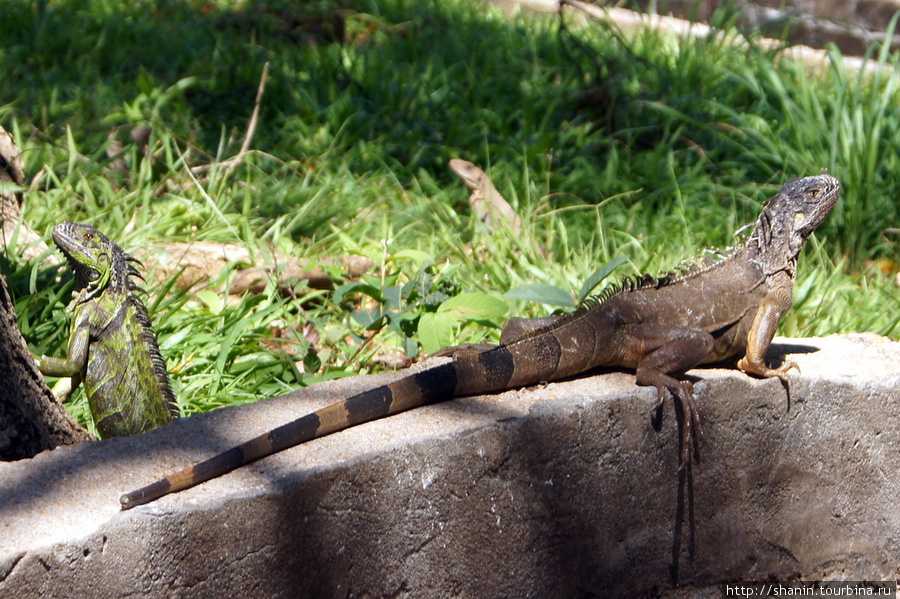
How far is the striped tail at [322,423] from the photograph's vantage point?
1875 millimetres

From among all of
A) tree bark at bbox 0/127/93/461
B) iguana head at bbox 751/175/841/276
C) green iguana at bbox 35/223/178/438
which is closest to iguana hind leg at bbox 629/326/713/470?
iguana head at bbox 751/175/841/276

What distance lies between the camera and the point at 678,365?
2572 millimetres

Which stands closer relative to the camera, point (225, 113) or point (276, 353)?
point (276, 353)

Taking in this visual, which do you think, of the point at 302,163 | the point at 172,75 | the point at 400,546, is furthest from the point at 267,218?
the point at 400,546

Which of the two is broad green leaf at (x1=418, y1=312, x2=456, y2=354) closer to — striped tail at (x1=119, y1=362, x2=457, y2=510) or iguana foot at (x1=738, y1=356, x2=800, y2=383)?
striped tail at (x1=119, y1=362, x2=457, y2=510)

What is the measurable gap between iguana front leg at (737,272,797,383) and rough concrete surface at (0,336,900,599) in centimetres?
4

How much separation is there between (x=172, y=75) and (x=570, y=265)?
276 cm

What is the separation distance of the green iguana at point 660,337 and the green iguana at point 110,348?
2.22ft

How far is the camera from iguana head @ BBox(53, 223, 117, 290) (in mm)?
2729

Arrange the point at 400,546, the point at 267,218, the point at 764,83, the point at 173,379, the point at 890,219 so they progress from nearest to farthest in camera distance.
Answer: the point at 400,546 → the point at 173,379 → the point at 267,218 → the point at 890,219 → the point at 764,83

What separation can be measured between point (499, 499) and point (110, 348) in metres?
1.17

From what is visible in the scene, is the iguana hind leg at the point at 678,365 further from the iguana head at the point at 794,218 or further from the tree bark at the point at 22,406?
the tree bark at the point at 22,406

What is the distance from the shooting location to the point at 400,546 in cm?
216

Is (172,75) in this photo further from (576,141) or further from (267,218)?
(576,141)
